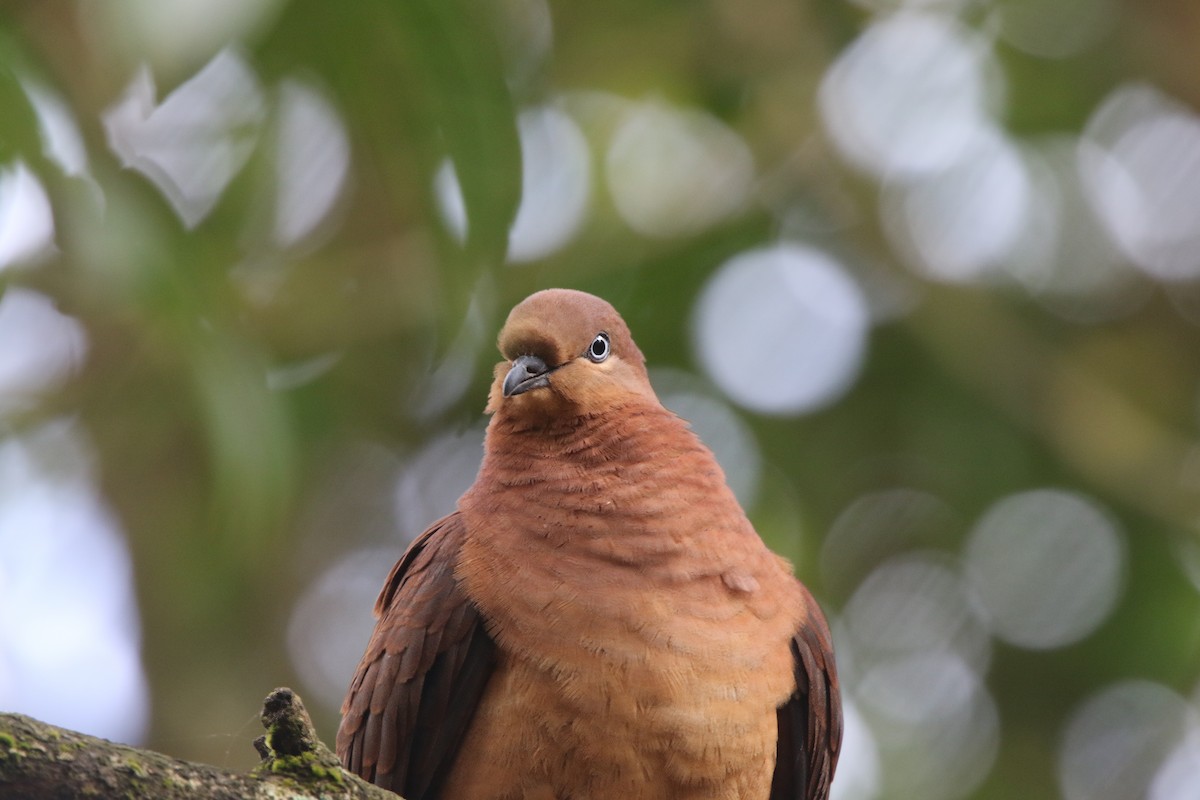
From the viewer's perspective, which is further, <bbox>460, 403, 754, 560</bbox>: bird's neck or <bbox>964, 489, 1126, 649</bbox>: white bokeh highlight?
<bbox>964, 489, 1126, 649</bbox>: white bokeh highlight

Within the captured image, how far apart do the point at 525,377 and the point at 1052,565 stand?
5444 mm

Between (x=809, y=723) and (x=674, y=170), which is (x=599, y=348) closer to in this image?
(x=809, y=723)

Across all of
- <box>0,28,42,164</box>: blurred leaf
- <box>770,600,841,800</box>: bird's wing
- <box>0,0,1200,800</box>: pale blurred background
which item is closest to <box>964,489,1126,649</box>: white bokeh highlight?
<box>0,0,1200,800</box>: pale blurred background

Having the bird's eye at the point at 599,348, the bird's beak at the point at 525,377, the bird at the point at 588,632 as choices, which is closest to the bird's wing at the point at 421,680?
the bird at the point at 588,632

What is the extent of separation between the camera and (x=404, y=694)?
12.5 feet

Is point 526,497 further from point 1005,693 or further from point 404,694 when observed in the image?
point 1005,693

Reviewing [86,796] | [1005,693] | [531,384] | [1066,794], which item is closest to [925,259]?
[1005,693]

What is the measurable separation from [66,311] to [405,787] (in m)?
3.21

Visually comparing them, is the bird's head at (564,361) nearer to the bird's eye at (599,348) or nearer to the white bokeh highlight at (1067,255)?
the bird's eye at (599,348)

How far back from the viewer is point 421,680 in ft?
12.3

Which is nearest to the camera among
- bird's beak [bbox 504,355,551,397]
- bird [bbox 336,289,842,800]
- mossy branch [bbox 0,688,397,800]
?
mossy branch [bbox 0,688,397,800]

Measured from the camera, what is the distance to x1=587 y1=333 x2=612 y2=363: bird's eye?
14.4 ft

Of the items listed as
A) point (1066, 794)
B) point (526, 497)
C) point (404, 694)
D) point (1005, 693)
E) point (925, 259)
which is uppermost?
point (925, 259)

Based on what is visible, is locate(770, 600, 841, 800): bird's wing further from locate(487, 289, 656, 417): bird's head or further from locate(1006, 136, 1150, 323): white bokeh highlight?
locate(1006, 136, 1150, 323): white bokeh highlight
